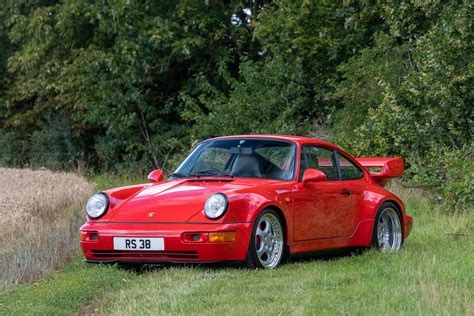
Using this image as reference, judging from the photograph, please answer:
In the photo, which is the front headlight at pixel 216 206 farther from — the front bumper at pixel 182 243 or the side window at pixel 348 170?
the side window at pixel 348 170

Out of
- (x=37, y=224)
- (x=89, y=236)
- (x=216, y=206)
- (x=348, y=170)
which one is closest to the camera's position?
(x=216, y=206)

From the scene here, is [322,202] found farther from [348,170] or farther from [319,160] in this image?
[348,170]

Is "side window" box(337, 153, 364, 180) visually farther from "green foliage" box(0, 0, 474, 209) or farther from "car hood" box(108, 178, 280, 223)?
"green foliage" box(0, 0, 474, 209)

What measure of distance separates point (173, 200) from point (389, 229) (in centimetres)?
304

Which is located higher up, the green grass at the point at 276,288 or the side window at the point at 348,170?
the side window at the point at 348,170

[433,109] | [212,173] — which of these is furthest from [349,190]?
[433,109]

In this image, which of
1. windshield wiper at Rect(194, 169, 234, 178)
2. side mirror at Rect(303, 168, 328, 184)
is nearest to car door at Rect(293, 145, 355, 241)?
side mirror at Rect(303, 168, 328, 184)

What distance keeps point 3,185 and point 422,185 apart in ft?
25.9

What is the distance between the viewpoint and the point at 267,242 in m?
10.2

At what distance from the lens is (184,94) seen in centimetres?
2969

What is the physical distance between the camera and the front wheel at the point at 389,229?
11867 mm

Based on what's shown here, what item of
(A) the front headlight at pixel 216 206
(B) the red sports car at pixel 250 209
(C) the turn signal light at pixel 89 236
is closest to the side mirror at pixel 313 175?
(B) the red sports car at pixel 250 209

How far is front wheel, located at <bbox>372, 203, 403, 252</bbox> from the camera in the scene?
38.9 feet

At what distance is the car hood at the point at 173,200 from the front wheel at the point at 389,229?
187 cm
